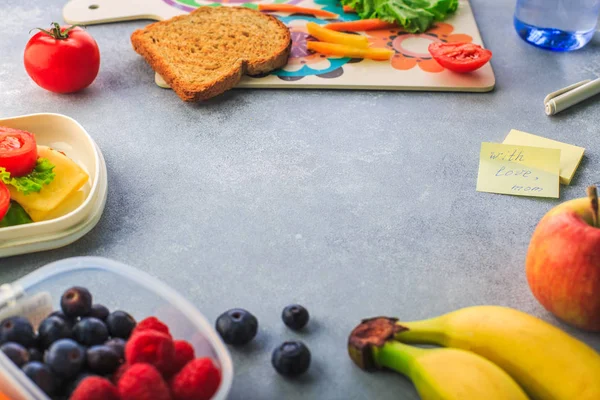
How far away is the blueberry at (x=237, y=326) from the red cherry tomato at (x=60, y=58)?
2.38 feet

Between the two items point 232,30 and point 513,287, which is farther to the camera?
point 232,30

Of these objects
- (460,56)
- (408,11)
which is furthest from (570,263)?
(408,11)

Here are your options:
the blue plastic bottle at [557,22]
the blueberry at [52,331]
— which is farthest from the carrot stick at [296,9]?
the blueberry at [52,331]

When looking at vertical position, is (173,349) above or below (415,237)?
above

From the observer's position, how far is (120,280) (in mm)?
831

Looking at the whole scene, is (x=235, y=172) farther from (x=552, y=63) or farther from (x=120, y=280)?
(x=552, y=63)

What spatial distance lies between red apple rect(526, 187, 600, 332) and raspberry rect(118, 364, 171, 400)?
51 centimetres

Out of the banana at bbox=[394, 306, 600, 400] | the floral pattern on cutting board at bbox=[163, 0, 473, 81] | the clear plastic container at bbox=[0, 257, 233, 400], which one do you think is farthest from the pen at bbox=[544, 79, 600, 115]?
the clear plastic container at bbox=[0, 257, 233, 400]

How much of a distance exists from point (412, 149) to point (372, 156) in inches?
3.2

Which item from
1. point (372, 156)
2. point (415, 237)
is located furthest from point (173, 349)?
point (372, 156)

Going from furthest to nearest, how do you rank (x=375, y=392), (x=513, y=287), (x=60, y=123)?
1. (x=60, y=123)
2. (x=513, y=287)
3. (x=375, y=392)

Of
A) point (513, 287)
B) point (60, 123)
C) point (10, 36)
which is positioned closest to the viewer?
point (513, 287)

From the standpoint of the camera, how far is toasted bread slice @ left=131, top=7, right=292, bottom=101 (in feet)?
4.48

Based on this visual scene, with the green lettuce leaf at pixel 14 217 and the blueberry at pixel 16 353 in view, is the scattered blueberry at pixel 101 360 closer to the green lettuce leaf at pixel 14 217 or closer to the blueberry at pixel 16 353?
the blueberry at pixel 16 353
